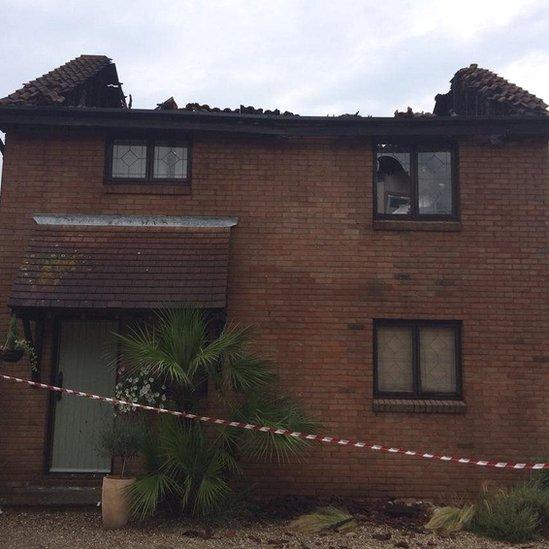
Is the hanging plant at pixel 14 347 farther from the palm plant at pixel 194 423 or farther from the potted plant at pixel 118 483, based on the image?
the potted plant at pixel 118 483

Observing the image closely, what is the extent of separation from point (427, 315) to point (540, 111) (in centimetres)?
314

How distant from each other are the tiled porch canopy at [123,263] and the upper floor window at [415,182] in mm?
2205

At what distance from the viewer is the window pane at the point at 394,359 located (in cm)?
786

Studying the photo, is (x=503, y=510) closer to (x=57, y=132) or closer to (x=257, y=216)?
(x=257, y=216)

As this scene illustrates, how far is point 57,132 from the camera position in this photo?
8.16 metres

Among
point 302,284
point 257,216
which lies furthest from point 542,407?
point 257,216

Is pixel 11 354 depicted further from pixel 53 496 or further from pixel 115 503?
pixel 115 503

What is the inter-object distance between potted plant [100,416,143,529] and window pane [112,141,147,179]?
3.56 m

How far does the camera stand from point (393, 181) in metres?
8.36

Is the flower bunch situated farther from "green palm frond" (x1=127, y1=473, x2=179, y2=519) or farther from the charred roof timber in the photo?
the charred roof timber

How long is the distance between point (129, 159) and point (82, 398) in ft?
10.9

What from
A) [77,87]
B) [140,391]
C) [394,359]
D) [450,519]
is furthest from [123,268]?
[450,519]

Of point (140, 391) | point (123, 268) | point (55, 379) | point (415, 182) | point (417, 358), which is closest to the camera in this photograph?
point (140, 391)

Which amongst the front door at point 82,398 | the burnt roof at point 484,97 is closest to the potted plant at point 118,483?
the front door at point 82,398
